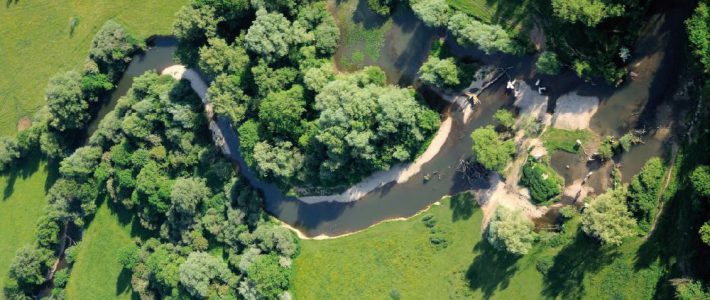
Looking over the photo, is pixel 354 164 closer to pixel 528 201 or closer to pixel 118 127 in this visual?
pixel 528 201

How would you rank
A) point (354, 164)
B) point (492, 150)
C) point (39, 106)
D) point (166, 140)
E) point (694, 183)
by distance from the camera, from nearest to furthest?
point (694, 183), point (492, 150), point (354, 164), point (166, 140), point (39, 106)

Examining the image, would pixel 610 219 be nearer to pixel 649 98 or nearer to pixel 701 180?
pixel 701 180

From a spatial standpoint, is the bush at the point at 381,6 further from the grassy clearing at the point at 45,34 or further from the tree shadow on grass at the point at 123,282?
the tree shadow on grass at the point at 123,282

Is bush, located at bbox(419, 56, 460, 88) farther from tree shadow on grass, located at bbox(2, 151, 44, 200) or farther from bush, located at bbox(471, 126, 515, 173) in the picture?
tree shadow on grass, located at bbox(2, 151, 44, 200)

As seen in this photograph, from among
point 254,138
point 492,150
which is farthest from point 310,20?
point 492,150

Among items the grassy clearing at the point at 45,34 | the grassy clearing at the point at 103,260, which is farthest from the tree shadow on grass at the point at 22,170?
the grassy clearing at the point at 103,260

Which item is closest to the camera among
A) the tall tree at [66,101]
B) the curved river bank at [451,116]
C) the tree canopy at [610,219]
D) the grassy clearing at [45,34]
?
the tree canopy at [610,219]

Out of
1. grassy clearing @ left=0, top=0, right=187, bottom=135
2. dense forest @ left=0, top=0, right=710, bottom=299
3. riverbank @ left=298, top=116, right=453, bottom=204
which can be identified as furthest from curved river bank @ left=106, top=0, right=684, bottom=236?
grassy clearing @ left=0, top=0, right=187, bottom=135
